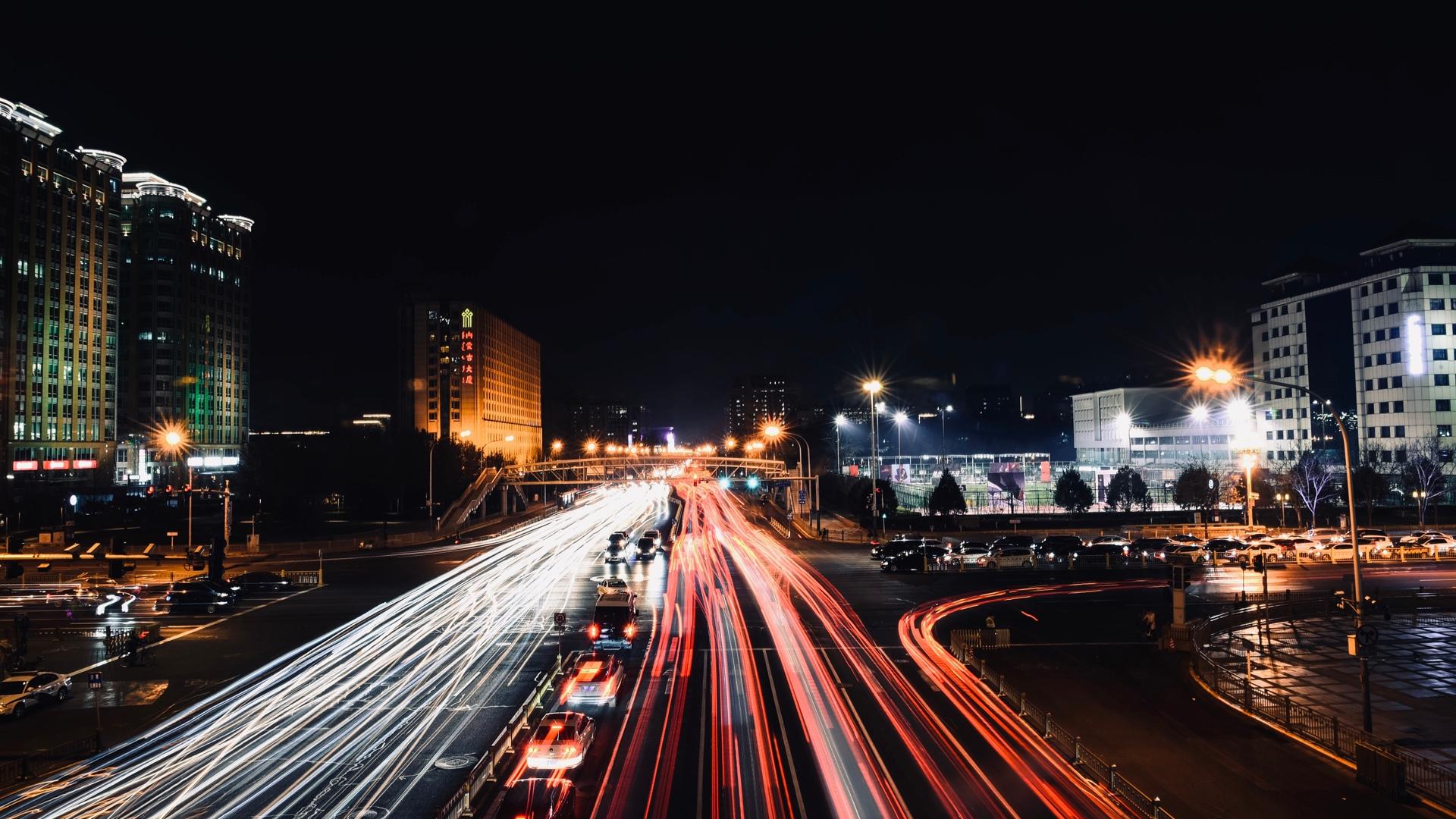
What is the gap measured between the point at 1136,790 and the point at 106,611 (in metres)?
39.7

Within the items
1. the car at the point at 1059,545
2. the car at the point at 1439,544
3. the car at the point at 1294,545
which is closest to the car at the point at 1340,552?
the car at the point at 1294,545

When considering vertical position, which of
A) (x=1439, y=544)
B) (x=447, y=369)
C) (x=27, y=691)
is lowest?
(x=1439, y=544)

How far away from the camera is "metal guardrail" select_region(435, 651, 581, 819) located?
13336 millimetres

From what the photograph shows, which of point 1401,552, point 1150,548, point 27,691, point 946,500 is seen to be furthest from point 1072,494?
point 27,691

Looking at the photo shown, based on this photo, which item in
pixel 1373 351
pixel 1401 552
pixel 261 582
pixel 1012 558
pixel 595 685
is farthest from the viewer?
pixel 1373 351

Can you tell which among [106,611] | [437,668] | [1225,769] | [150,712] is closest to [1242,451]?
Answer: [1225,769]

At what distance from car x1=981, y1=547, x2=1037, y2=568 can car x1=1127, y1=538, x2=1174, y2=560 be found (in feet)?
18.6

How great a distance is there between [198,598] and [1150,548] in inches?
2018

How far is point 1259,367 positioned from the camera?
4063 inches

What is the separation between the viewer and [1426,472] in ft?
216

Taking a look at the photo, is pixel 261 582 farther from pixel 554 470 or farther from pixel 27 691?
pixel 554 470

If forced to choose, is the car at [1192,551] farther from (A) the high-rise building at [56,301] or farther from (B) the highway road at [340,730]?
(A) the high-rise building at [56,301]

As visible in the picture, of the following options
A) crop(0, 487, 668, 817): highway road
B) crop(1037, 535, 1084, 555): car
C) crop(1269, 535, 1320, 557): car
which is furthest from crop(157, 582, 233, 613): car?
crop(1269, 535, 1320, 557): car

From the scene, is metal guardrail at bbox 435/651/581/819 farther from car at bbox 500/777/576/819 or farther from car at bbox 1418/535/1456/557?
car at bbox 1418/535/1456/557
